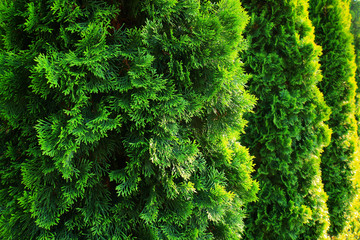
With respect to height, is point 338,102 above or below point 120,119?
above

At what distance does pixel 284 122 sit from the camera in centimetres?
380

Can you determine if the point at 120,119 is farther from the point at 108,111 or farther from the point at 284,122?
the point at 284,122

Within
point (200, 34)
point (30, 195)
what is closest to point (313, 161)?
point (200, 34)

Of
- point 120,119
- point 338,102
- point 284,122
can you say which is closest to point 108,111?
point 120,119

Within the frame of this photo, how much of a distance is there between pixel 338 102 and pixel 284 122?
2.24m

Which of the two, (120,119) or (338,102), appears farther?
(338,102)

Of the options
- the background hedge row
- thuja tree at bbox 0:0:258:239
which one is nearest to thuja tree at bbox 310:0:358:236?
the background hedge row

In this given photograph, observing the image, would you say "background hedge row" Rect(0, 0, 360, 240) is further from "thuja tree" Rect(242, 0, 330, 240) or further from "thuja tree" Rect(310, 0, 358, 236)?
"thuja tree" Rect(310, 0, 358, 236)

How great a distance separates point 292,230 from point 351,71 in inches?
138

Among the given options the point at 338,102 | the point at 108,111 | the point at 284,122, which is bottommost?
the point at 284,122

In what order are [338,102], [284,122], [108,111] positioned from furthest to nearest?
[338,102]
[284,122]
[108,111]

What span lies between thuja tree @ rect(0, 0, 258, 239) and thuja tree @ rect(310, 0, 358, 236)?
4.04 metres

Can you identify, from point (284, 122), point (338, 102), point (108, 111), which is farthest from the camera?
point (338, 102)

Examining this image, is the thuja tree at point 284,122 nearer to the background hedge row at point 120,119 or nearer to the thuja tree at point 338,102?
the thuja tree at point 338,102
